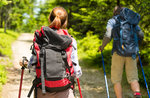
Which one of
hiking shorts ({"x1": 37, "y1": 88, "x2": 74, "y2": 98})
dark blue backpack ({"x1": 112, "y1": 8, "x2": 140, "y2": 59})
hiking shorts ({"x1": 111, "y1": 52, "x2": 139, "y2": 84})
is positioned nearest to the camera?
hiking shorts ({"x1": 37, "y1": 88, "x2": 74, "y2": 98})

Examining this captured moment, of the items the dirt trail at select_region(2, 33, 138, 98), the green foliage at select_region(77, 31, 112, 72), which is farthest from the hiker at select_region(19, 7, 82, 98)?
the green foliage at select_region(77, 31, 112, 72)

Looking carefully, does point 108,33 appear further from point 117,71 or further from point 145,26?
point 145,26

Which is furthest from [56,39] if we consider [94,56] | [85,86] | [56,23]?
[94,56]

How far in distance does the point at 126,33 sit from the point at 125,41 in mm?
168

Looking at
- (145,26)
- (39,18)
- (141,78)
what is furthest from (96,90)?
(39,18)

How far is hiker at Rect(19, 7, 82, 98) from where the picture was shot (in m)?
2.05

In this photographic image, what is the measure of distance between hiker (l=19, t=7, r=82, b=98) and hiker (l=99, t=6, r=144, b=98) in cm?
180

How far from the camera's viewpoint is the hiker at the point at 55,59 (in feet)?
6.74

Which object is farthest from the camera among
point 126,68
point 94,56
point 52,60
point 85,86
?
point 94,56

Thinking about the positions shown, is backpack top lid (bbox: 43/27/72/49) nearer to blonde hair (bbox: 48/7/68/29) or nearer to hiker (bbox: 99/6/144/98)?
blonde hair (bbox: 48/7/68/29)

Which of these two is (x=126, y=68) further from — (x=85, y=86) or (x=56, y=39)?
(x=85, y=86)

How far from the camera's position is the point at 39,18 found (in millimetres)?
20547

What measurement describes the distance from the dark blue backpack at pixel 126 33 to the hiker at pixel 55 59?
1.80 metres

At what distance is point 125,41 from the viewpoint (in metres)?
3.73
